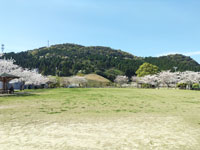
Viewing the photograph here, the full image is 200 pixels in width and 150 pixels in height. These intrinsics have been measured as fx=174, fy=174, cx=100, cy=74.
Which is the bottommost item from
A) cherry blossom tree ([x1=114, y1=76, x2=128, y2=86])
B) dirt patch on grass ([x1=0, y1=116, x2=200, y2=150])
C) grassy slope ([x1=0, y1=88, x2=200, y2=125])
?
grassy slope ([x1=0, y1=88, x2=200, y2=125])

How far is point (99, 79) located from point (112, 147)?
390 ft

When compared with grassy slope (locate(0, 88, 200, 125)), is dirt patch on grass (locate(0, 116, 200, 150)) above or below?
above

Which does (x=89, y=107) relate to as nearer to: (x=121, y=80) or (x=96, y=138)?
(x=96, y=138)

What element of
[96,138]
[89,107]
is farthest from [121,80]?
[96,138]

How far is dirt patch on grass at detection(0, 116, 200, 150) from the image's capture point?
5.28 metres

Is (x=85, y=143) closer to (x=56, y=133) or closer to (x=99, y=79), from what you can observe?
(x=56, y=133)

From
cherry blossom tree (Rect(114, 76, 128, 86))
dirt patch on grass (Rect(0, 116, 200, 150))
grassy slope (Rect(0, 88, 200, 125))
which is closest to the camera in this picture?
dirt patch on grass (Rect(0, 116, 200, 150))

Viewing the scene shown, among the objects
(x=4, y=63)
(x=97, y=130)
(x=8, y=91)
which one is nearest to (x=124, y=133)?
(x=97, y=130)

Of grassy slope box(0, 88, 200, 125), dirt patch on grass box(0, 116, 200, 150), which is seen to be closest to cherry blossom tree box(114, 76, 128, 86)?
grassy slope box(0, 88, 200, 125)

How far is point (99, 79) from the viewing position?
123938 millimetres

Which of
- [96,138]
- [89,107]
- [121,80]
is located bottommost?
[89,107]

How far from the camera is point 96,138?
6117mm

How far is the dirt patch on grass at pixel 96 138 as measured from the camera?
5.28 metres

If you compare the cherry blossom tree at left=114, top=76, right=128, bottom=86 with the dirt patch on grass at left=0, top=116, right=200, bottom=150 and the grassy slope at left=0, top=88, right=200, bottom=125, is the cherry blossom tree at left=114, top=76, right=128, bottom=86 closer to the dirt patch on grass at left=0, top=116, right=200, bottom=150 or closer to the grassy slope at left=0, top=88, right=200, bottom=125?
the grassy slope at left=0, top=88, right=200, bottom=125
